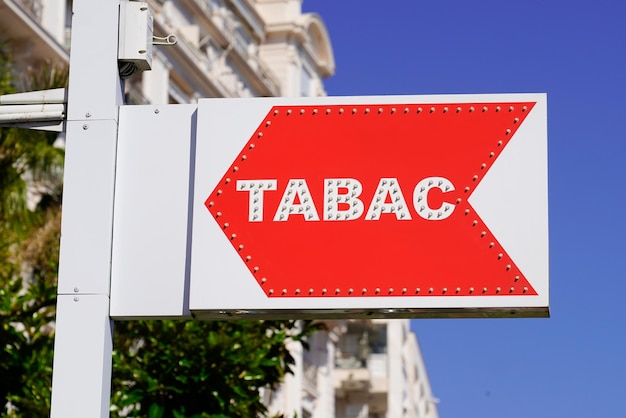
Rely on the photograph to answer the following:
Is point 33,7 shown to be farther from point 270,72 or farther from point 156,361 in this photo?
point 270,72

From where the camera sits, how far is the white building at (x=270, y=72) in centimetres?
2980

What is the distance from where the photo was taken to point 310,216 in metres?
6.38

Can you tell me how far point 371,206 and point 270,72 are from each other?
40522 mm

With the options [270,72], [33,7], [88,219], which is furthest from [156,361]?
[270,72]

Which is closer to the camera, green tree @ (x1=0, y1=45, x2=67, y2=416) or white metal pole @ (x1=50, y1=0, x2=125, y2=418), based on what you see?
white metal pole @ (x1=50, y1=0, x2=125, y2=418)

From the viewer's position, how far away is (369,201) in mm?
6371

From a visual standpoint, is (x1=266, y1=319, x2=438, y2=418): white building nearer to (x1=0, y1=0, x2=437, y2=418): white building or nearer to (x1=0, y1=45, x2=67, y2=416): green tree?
(x1=0, y1=0, x2=437, y2=418): white building

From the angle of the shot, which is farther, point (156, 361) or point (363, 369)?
point (363, 369)

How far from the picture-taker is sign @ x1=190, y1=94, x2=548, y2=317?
6242 mm

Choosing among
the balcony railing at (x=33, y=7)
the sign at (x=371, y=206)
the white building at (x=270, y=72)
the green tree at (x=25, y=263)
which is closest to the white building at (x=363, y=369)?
the white building at (x=270, y=72)

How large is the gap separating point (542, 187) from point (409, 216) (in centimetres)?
59

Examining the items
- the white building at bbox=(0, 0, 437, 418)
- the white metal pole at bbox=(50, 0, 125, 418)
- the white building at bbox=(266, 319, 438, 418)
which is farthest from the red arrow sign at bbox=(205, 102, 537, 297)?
the white building at bbox=(266, 319, 438, 418)

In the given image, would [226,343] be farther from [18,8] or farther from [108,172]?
[18,8]

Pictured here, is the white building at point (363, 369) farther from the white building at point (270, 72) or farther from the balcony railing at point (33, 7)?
the balcony railing at point (33, 7)
